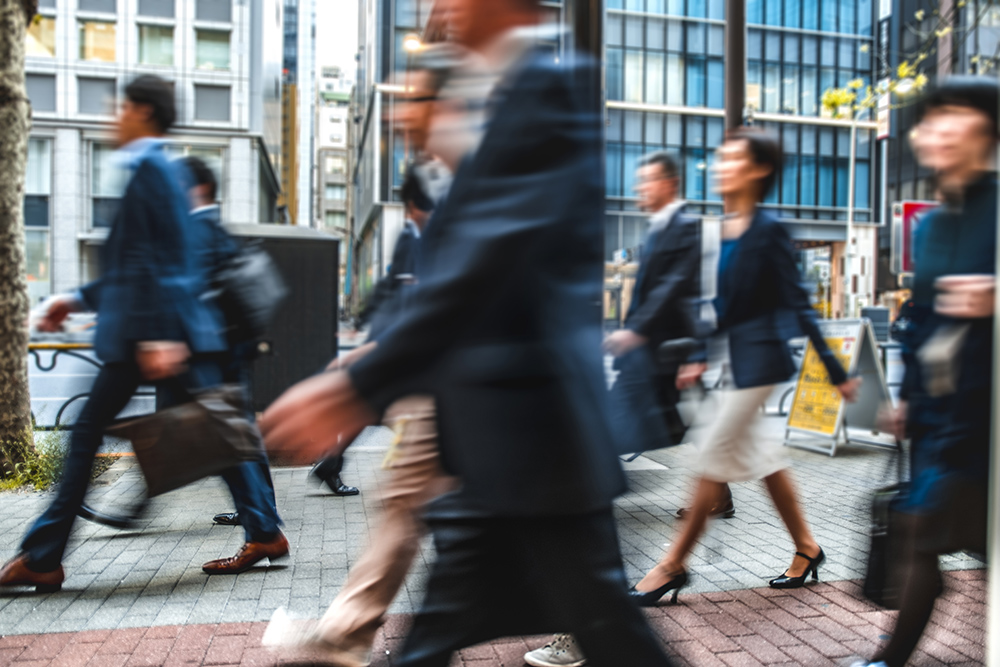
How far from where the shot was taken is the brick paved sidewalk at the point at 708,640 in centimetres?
290

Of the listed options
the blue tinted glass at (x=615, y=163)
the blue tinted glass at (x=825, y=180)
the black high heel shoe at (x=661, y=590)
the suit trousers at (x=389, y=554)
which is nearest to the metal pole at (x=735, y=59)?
the black high heel shoe at (x=661, y=590)

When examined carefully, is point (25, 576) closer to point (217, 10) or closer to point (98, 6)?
point (217, 10)

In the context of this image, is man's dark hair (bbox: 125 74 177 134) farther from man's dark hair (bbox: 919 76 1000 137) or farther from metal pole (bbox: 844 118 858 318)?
metal pole (bbox: 844 118 858 318)

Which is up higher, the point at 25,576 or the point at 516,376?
the point at 516,376

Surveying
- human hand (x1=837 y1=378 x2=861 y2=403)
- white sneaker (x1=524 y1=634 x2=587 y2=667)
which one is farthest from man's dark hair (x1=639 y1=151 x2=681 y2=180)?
white sneaker (x1=524 y1=634 x2=587 y2=667)

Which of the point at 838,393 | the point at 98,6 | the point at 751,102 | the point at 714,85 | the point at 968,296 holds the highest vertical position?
the point at 98,6

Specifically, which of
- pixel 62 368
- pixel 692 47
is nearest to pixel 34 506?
pixel 62 368

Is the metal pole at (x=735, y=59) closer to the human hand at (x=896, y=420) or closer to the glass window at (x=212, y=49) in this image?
the human hand at (x=896, y=420)

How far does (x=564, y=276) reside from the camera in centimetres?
144

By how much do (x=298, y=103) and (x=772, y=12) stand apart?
62.6 meters

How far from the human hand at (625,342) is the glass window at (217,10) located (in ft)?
114

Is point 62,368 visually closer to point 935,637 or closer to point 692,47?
point 935,637

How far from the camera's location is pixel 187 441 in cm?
302

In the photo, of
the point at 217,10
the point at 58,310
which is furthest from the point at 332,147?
the point at 58,310
